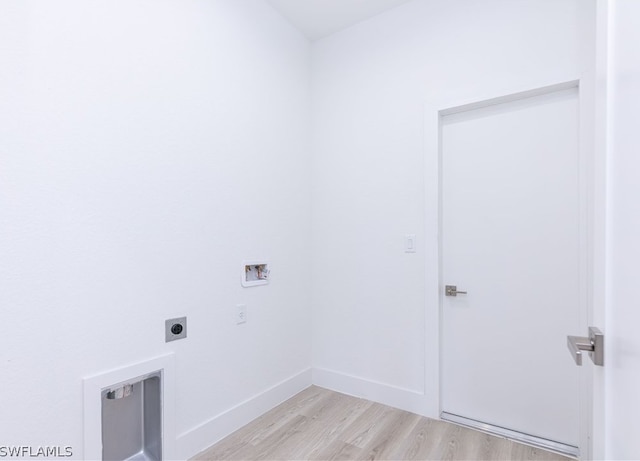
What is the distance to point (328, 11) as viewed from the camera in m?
2.48

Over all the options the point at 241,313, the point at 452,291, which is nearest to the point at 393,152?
the point at 452,291

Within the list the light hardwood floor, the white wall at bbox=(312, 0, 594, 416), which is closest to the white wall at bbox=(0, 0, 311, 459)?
the light hardwood floor

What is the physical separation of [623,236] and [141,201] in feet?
5.91

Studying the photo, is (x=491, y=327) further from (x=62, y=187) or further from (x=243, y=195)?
(x=62, y=187)

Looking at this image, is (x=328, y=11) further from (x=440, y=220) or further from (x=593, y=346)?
(x=593, y=346)

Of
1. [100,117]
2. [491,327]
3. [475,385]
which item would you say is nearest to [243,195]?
[100,117]

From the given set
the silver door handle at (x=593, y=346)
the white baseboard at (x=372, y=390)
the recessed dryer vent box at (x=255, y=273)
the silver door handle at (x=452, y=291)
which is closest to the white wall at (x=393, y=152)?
the white baseboard at (x=372, y=390)

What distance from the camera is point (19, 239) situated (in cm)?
128

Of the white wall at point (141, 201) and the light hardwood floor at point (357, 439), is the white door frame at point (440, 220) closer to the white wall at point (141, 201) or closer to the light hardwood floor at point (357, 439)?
the light hardwood floor at point (357, 439)

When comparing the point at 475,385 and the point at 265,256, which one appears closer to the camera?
the point at 475,385

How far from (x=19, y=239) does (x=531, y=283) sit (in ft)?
8.32

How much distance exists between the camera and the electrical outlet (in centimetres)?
214

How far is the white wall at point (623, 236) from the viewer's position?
617 millimetres

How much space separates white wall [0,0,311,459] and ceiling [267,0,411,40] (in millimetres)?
119
